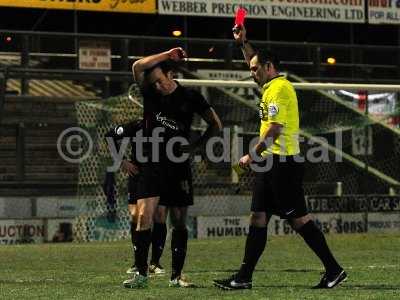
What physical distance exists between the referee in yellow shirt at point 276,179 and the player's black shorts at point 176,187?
0.64m

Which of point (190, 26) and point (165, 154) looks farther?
point (190, 26)

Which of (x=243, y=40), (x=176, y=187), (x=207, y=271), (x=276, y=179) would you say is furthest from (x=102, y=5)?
(x=276, y=179)

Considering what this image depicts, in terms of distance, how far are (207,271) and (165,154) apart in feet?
7.85

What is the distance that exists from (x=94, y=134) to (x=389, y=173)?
6514 millimetres

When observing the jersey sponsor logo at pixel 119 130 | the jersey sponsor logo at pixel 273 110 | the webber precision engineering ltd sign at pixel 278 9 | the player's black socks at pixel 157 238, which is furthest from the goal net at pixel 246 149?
the jersey sponsor logo at pixel 273 110

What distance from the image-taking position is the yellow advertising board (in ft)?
73.9

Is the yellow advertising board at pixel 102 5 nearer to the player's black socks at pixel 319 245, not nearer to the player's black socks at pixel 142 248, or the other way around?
the player's black socks at pixel 142 248

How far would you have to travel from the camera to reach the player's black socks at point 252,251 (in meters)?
7.69

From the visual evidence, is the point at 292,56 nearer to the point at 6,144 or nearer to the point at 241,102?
the point at 241,102

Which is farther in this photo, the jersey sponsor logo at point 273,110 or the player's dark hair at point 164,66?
the player's dark hair at point 164,66

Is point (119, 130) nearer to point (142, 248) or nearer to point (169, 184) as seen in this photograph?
point (169, 184)

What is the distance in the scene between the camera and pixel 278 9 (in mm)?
24406

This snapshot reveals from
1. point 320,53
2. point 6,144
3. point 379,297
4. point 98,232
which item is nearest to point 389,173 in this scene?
point 320,53

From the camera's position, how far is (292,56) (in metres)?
23.6
